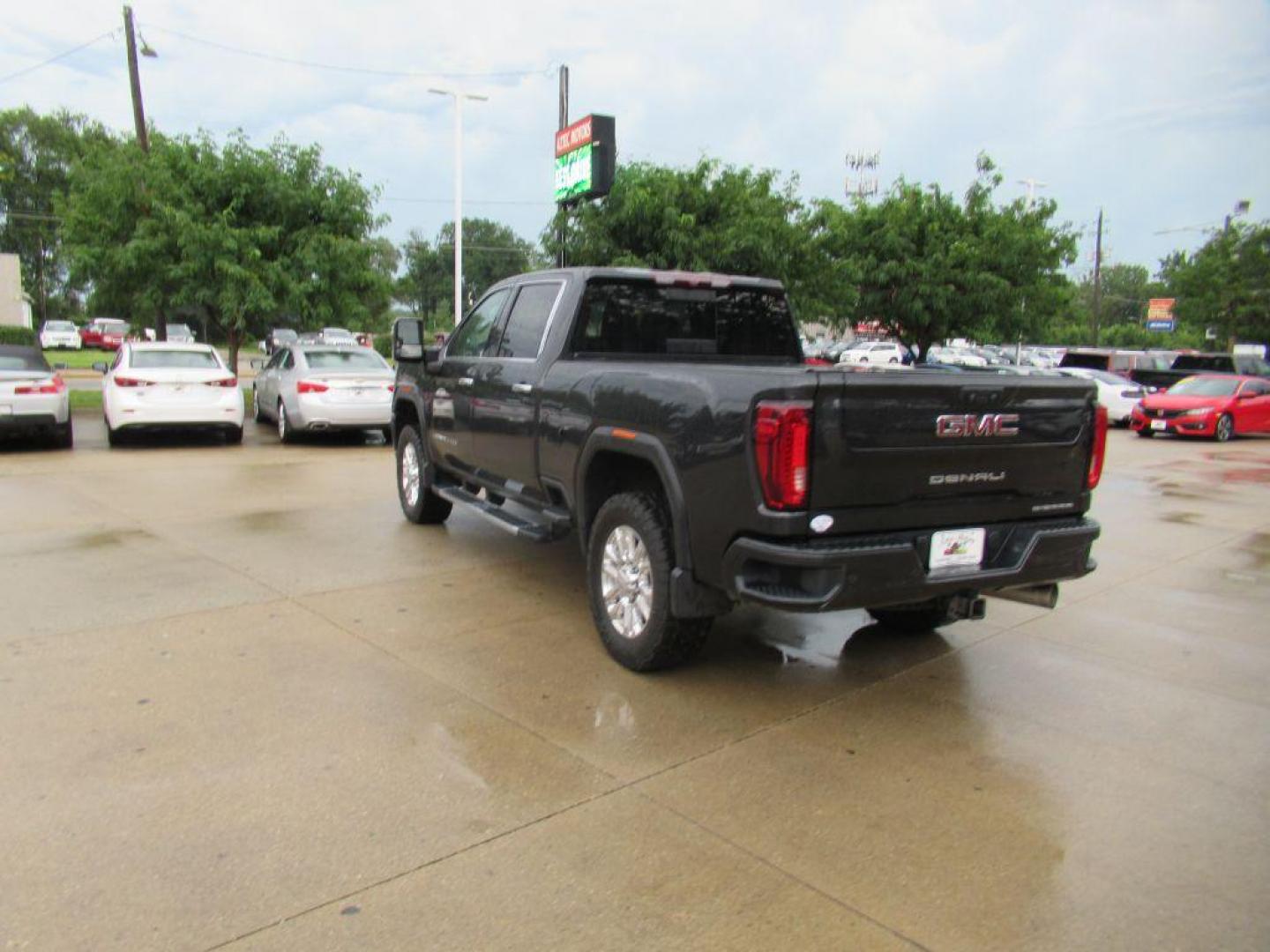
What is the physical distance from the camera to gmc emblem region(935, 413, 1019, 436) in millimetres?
4066

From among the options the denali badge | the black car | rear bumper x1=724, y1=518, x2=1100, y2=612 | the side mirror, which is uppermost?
the black car

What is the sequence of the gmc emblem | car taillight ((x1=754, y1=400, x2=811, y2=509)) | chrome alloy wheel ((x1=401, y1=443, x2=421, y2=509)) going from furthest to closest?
chrome alloy wheel ((x1=401, y1=443, x2=421, y2=509)) < the gmc emblem < car taillight ((x1=754, y1=400, x2=811, y2=509))

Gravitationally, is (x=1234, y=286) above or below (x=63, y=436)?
above

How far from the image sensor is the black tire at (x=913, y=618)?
5.39m

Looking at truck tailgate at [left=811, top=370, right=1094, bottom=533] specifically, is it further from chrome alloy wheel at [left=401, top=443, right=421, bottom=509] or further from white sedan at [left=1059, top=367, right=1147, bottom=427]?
white sedan at [left=1059, top=367, right=1147, bottom=427]

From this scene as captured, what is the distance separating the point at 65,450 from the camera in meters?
12.7

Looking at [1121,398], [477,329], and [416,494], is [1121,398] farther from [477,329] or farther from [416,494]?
[477,329]

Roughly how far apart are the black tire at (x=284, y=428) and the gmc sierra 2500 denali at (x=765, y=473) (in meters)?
8.92

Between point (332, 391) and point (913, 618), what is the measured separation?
9883 millimetres

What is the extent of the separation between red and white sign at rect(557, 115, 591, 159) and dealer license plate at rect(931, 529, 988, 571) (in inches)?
579

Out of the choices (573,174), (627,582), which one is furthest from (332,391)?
(627,582)

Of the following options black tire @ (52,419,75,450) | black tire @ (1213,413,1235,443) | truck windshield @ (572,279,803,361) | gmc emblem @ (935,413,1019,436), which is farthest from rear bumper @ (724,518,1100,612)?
black tire @ (1213,413,1235,443)

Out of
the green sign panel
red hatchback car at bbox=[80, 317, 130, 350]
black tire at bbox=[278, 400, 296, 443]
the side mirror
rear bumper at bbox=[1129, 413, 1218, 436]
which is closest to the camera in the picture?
the side mirror

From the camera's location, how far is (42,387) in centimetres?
1226
